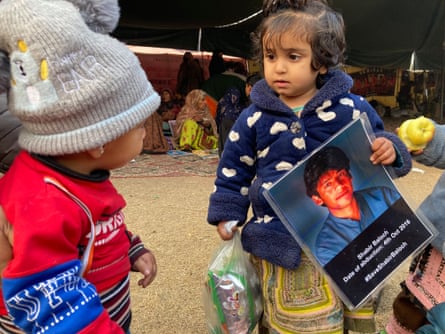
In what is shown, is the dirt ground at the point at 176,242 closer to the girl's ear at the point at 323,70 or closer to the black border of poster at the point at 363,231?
the black border of poster at the point at 363,231

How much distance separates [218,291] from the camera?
1691 millimetres

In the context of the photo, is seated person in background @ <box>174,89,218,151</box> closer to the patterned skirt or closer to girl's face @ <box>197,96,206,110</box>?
girl's face @ <box>197,96,206,110</box>

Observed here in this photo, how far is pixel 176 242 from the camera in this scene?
362cm

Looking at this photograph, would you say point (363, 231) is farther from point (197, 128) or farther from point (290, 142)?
point (197, 128)

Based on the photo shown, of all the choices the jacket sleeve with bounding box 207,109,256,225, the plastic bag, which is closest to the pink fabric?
the plastic bag

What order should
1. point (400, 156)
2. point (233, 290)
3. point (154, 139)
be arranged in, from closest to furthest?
point (400, 156), point (233, 290), point (154, 139)

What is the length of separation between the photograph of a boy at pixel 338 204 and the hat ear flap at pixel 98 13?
0.78 meters

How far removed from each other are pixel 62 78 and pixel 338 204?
37.7 inches

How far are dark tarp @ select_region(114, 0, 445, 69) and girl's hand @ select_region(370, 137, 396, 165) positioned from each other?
25.3 ft

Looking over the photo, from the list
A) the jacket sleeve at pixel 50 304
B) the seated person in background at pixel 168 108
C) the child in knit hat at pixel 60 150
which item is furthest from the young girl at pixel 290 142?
the seated person in background at pixel 168 108

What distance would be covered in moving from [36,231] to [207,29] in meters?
11.5

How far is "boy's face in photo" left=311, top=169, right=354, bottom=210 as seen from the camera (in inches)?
57.1

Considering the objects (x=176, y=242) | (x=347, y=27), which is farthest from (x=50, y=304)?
(x=347, y=27)

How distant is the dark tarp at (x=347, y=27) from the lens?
9055 mm
